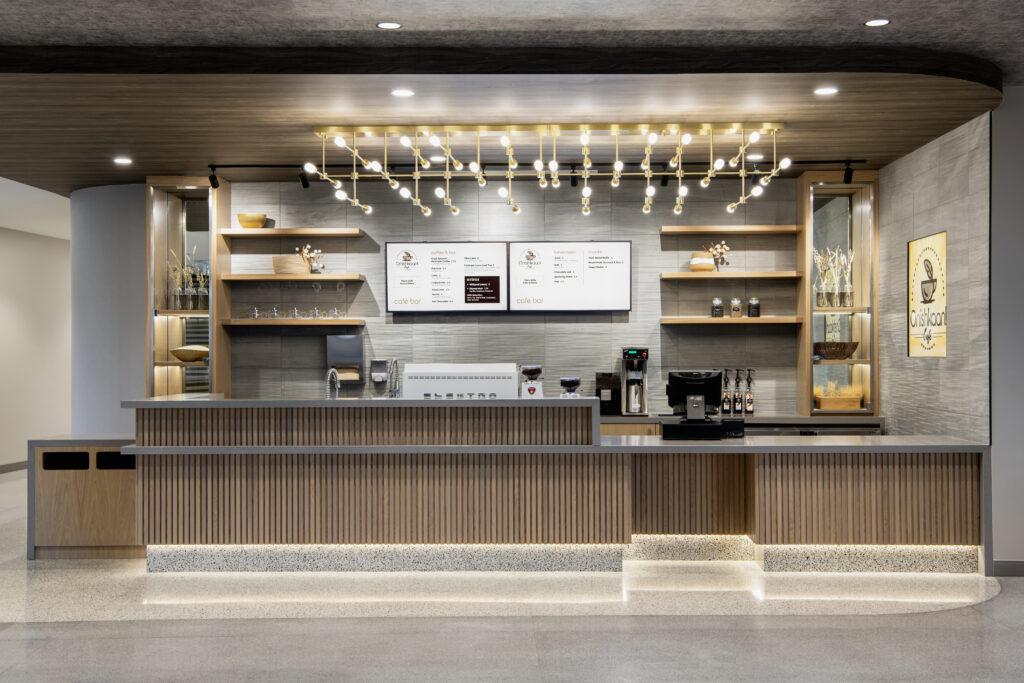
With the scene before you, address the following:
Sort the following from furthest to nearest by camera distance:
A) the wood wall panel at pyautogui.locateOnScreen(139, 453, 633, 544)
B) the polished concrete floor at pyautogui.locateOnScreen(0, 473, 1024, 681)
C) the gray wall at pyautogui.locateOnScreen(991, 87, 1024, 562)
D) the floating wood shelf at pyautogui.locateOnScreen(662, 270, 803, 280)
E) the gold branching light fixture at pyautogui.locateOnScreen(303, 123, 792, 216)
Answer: the floating wood shelf at pyautogui.locateOnScreen(662, 270, 803, 280) < the gold branching light fixture at pyautogui.locateOnScreen(303, 123, 792, 216) < the wood wall panel at pyautogui.locateOnScreen(139, 453, 633, 544) < the gray wall at pyautogui.locateOnScreen(991, 87, 1024, 562) < the polished concrete floor at pyautogui.locateOnScreen(0, 473, 1024, 681)

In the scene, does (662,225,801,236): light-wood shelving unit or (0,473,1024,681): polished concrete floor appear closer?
(0,473,1024,681): polished concrete floor

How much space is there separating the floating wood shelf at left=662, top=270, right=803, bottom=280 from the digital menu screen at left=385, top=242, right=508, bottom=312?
1.46 m

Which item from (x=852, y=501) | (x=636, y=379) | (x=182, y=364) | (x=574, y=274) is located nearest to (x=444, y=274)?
(x=574, y=274)

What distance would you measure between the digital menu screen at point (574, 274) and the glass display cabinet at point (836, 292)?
1495 millimetres

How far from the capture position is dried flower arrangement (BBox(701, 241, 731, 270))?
729cm

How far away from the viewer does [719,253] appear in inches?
287

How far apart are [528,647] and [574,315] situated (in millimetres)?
3758

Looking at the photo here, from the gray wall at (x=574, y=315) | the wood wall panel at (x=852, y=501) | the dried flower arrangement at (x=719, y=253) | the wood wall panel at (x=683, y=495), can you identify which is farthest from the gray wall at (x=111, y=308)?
the wood wall panel at (x=852, y=501)

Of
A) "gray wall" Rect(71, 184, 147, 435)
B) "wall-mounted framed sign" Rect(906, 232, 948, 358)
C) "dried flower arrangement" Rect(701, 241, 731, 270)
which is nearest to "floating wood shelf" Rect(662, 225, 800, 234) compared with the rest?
"dried flower arrangement" Rect(701, 241, 731, 270)

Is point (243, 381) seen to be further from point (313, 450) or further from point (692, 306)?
point (692, 306)

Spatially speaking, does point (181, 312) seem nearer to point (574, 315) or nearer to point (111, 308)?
point (111, 308)

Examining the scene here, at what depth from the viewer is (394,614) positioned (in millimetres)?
4594

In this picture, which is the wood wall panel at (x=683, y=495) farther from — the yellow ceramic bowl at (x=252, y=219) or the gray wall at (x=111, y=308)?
the gray wall at (x=111, y=308)

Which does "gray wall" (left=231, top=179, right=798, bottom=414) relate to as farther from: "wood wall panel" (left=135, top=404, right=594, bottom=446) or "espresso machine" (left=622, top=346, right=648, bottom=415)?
"wood wall panel" (left=135, top=404, right=594, bottom=446)
